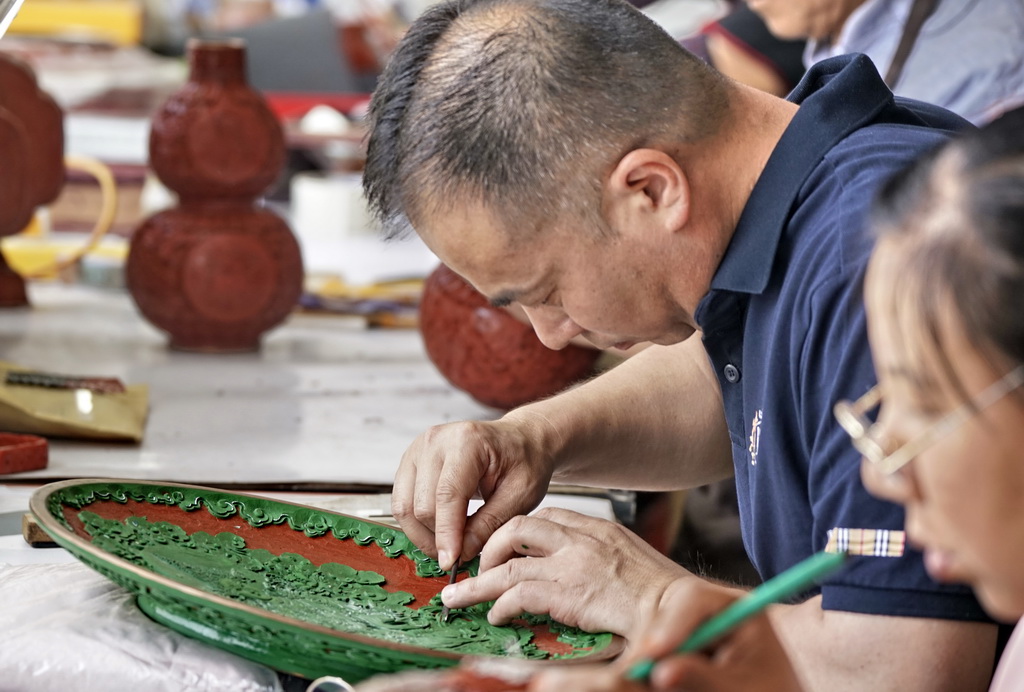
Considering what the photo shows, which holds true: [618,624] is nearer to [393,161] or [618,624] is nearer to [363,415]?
[393,161]

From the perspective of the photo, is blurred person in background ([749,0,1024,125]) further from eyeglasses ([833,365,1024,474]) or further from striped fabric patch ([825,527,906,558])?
eyeglasses ([833,365,1024,474])

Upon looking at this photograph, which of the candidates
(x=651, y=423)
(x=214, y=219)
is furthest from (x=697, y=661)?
(x=214, y=219)

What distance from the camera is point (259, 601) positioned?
1.12 metres

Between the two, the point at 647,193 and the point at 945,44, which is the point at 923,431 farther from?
the point at 945,44

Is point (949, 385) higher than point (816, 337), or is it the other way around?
point (949, 385)

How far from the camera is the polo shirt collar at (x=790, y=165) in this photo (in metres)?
1.12

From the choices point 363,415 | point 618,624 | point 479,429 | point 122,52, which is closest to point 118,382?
point 363,415

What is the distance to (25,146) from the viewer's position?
2289 mm

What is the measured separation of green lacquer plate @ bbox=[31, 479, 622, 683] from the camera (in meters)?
0.97

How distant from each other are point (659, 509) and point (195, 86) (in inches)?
43.1

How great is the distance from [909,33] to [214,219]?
Result: 4.27ft

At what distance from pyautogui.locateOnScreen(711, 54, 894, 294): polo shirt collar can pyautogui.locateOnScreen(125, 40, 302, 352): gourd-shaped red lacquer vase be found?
3.92ft

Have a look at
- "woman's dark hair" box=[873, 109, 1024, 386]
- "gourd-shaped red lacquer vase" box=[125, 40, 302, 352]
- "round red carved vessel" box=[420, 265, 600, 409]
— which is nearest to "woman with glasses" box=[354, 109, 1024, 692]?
"woman's dark hair" box=[873, 109, 1024, 386]

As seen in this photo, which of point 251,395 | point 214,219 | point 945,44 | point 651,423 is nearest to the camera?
point 651,423
